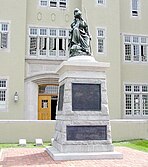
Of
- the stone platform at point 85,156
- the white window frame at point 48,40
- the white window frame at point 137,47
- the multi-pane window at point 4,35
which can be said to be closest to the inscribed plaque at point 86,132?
the stone platform at point 85,156

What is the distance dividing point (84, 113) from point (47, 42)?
1092 cm

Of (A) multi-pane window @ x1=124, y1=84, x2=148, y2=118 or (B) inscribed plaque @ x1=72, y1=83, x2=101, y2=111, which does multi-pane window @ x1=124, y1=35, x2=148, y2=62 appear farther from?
(B) inscribed plaque @ x1=72, y1=83, x2=101, y2=111

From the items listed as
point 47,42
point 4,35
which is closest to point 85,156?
point 47,42

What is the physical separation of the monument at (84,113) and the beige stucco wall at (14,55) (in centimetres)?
873

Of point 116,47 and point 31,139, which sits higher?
point 116,47

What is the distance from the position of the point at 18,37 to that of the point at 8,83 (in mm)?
2988

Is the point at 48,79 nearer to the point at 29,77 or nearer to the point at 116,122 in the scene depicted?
the point at 29,77

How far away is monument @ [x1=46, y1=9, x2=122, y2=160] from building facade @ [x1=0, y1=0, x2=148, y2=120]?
8.61m

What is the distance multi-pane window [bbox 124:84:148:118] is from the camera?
20.6 m

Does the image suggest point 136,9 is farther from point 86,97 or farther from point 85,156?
point 85,156

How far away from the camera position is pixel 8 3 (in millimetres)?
18844

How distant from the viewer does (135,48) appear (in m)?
21.4

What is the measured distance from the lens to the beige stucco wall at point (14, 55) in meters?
18.2

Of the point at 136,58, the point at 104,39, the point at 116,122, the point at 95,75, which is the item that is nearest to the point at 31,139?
the point at 116,122
